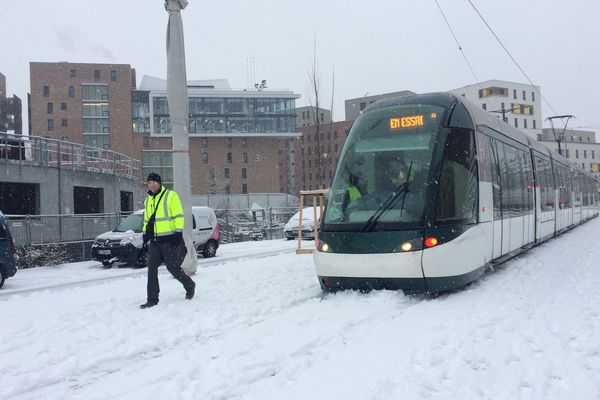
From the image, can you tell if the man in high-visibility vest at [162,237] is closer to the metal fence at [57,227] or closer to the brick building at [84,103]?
the metal fence at [57,227]

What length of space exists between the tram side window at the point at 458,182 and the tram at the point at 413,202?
2 centimetres

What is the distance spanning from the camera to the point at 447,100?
8.20 m

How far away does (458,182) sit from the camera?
782cm

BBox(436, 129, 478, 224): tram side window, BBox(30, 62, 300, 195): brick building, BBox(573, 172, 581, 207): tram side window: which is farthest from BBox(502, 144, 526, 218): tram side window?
BBox(30, 62, 300, 195): brick building

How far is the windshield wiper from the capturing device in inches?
295

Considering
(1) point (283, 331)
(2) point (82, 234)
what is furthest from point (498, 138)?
(2) point (82, 234)

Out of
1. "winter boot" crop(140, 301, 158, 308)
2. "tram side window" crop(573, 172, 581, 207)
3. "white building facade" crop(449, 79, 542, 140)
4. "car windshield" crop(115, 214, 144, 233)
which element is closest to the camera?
"winter boot" crop(140, 301, 158, 308)

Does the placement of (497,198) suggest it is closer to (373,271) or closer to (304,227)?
(373,271)

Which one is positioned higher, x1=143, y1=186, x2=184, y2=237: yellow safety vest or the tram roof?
the tram roof

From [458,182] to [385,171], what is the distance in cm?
109

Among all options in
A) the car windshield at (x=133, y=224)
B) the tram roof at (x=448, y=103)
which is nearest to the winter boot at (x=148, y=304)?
the tram roof at (x=448, y=103)

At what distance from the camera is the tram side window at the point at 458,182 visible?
7516 millimetres

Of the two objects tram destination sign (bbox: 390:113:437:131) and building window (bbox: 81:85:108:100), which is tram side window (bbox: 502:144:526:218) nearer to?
tram destination sign (bbox: 390:113:437:131)

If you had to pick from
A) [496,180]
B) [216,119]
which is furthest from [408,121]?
[216,119]
